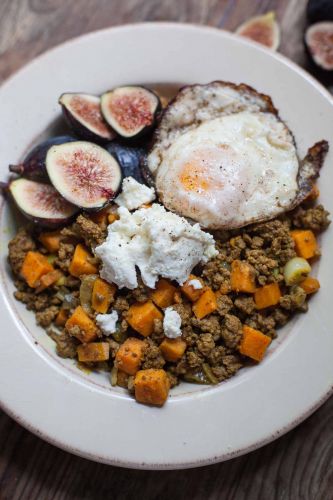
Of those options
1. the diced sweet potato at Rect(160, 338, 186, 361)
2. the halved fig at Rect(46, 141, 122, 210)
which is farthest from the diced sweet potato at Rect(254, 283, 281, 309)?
the halved fig at Rect(46, 141, 122, 210)

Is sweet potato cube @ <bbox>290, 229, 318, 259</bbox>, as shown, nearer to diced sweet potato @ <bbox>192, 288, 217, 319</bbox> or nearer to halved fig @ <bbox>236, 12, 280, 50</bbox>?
diced sweet potato @ <bbox>192, 288, 217, 319</bbox>

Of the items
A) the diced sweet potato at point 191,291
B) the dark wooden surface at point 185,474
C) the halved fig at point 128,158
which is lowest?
the dark wooden surface at point 185,474

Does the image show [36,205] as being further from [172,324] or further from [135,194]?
[172,324]

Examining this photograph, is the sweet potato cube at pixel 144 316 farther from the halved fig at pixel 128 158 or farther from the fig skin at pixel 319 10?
the fig skin at pixel 319 10

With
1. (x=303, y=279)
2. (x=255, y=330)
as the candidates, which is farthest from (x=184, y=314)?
(x=303, y=279)

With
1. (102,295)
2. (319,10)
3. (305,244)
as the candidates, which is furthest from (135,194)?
(319,10)

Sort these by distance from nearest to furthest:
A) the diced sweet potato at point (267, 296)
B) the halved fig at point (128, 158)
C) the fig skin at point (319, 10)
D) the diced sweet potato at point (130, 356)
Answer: the diced sweet potato at point (130, 356) → the diced sweet potato at point (267, 296) → the halved fig at point (128, 158) → the fig skin at point (319, 10)

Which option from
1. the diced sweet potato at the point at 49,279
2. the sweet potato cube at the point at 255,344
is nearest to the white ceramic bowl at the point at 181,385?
the sweet potato cube at the point at 255,344
